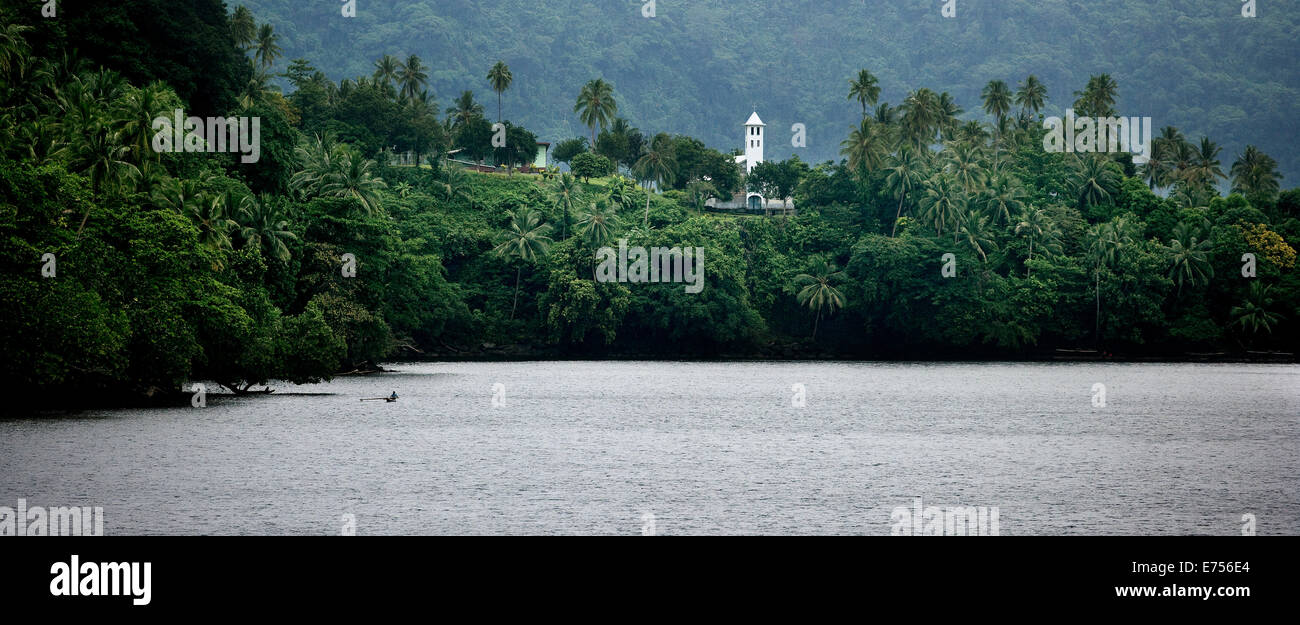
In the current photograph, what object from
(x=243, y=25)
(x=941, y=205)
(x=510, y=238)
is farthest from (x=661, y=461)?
(x=243, y=25)

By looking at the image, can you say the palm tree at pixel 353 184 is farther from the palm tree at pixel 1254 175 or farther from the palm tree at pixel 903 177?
the palm tree at pixel 1254 175

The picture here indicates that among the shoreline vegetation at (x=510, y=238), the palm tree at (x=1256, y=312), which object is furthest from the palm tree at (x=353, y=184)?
the palm tree at (x=1256, y=312)

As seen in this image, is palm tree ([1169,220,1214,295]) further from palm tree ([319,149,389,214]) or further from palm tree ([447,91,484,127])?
palm tree ([447,91,484,127])

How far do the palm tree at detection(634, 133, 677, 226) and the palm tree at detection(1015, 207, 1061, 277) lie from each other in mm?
55274

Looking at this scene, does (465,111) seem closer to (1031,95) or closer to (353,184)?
(1031,95)

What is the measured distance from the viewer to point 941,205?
132 meters

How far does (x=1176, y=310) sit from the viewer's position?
12475cm

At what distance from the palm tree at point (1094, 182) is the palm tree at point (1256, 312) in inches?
899

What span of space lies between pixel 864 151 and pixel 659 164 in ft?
122

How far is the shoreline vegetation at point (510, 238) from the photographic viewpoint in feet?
189

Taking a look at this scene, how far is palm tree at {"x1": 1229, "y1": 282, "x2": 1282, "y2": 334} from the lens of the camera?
12181 centimetres

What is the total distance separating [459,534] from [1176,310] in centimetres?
10727
